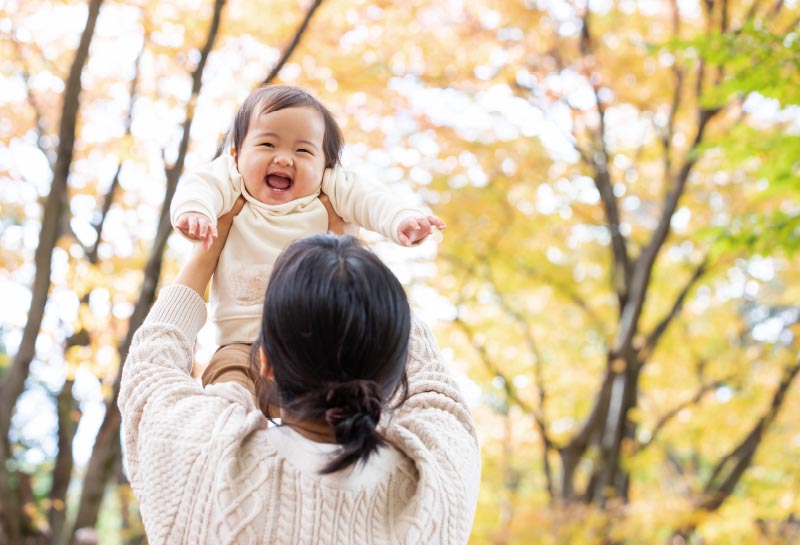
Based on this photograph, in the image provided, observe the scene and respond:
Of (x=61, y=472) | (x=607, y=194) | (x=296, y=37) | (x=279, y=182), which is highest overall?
(x=296, y=37)

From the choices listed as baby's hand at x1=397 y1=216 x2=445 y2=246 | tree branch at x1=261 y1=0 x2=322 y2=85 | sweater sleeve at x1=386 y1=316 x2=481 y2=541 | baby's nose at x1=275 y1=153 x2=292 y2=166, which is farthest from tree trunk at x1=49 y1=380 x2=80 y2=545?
sweater sleeve at x1=386 y1=316 x2=481 y2=541

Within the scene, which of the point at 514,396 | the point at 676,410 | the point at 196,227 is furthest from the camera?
the point at 676,410

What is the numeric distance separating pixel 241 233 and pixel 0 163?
6.41 metres

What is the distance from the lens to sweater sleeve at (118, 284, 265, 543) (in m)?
1.31

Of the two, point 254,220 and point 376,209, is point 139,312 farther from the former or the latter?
point 376,209

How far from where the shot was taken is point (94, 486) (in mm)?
5145

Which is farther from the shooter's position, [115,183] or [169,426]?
[115,183]

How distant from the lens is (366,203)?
185cm

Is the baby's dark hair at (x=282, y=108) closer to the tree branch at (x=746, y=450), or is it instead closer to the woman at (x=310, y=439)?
the woman at (x=310, y=439)

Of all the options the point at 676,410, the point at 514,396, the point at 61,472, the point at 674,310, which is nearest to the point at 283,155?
the point at 61,472

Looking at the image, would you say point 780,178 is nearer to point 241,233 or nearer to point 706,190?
point 241,233

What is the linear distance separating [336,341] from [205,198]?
0.59 meters

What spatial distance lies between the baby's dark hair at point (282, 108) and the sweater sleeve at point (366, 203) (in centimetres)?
5

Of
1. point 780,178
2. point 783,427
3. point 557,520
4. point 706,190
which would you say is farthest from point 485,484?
point 780,178
